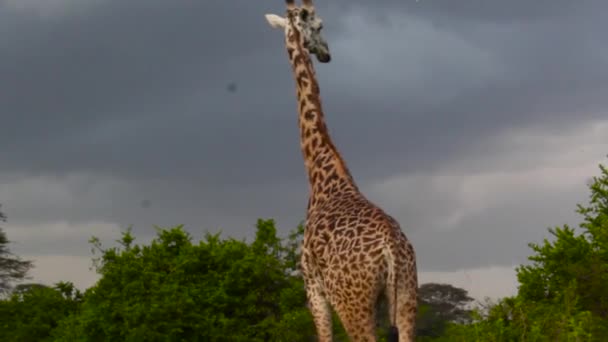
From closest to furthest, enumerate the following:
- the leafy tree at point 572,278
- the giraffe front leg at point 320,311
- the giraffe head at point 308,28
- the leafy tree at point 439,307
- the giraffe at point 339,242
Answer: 1. the giraffe at point 339,242
2. the giraffe front leg at point 320,311
3. the giraffe head at point 308,28
4. the leafy tree at point 572,278
5. the leafy tree at point 439,307

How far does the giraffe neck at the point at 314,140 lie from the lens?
16.0 metres

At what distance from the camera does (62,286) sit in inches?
1423

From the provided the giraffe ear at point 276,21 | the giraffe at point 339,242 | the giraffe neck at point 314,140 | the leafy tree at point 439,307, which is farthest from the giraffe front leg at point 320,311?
the leafy tree at point 439,307

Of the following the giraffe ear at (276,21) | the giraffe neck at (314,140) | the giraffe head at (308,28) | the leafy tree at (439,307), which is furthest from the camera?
the leafy tree at (439,307)

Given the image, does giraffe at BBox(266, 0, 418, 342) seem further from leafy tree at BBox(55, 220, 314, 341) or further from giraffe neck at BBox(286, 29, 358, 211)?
leafy tree at BBox(55, 220, 314, 341)

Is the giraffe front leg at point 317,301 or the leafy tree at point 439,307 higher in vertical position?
the leafy tree at point 439,307

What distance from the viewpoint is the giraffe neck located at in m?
16.0

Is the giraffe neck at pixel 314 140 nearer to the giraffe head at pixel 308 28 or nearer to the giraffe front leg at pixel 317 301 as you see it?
the giraffe head at pixel 308 28

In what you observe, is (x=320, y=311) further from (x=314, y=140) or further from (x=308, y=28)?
(x=308, y=28)

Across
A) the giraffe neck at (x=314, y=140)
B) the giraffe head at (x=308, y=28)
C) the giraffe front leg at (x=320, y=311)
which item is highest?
the giraffe head at (x=308, y=28)

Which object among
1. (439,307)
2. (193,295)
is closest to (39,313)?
(193,295)

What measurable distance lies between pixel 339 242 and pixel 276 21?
4.77 metres

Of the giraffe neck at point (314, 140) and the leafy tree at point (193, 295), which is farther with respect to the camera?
the leafy tree at point (193, 295)

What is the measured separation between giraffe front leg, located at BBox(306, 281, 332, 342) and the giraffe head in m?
4.21
